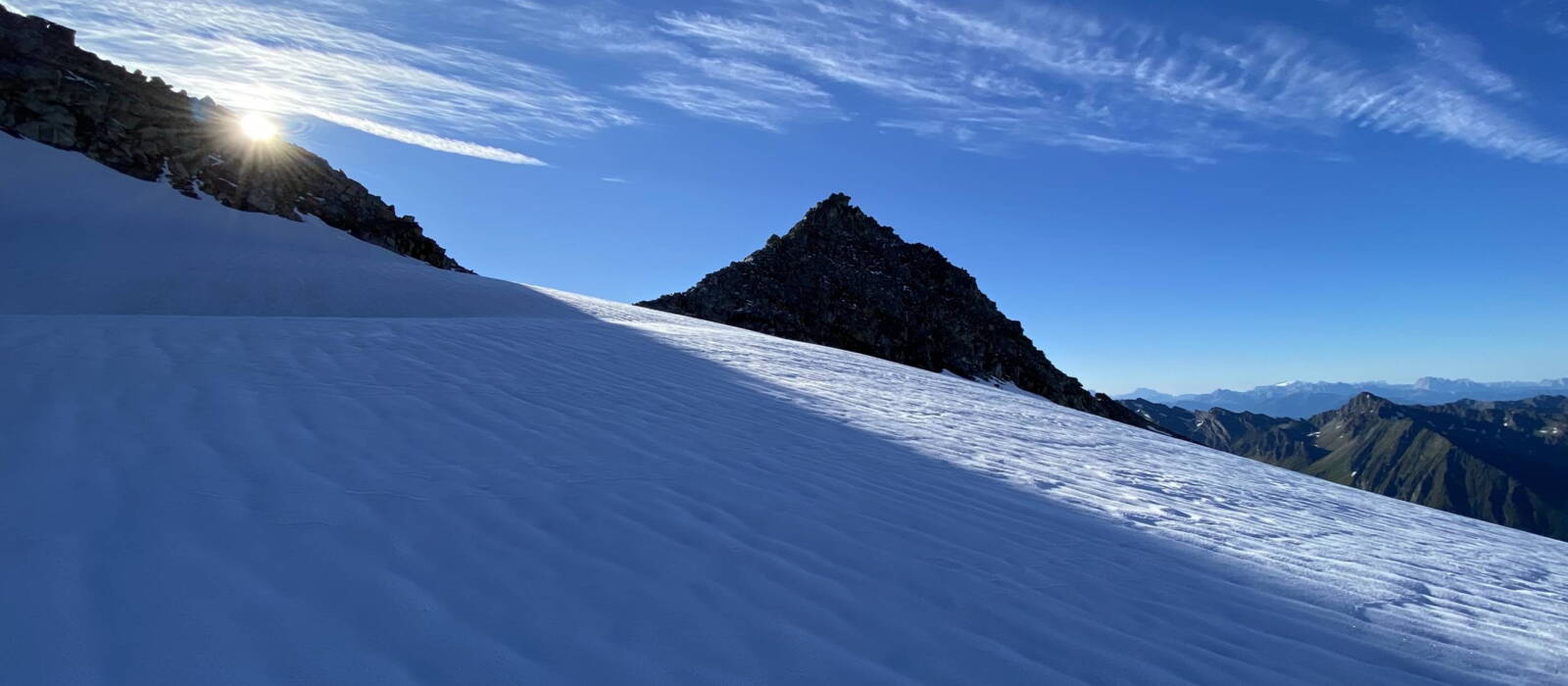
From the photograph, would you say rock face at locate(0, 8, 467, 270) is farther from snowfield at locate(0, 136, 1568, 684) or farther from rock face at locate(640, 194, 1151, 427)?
rock face at locate(640, 194, 1151, 427)

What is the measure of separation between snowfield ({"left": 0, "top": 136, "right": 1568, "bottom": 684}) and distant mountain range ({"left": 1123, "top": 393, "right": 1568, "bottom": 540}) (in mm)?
113856

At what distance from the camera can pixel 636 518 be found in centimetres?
289

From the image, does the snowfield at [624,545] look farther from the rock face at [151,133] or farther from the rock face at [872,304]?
the rock face at [872,304]

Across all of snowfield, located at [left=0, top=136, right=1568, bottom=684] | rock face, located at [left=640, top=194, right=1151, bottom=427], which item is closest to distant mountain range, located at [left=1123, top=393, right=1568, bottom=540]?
rock face, located at [left=640, top=194, right=1151, bottom=427]

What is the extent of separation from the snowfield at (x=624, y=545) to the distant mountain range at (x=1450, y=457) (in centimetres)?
11386

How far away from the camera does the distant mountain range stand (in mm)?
130375

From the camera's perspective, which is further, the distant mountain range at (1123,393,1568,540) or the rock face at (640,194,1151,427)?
the distant mountain range at (1123,393,1568,540)

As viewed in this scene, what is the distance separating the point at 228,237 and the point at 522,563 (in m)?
16.7

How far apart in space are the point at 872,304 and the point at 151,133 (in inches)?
1366

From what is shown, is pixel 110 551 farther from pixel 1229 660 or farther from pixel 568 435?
pixel 1229 660

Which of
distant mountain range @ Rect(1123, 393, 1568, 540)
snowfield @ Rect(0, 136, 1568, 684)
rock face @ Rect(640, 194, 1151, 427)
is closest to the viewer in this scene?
snowfield @ Rect(0, 136, 1568, 684)

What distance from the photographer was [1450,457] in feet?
481

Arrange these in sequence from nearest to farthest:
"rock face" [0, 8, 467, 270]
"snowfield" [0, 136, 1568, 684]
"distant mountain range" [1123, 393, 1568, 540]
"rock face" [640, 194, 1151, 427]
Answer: "snowfield" [0, 136, 1568, 684] < "rock face" [0, 8, 467, 270] < "rock face" [640, 194, 1151, 427] < "distant mountain range" [1123, 393, 1568, 540]

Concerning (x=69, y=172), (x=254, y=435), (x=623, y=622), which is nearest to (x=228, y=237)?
(x=69, y=172)
